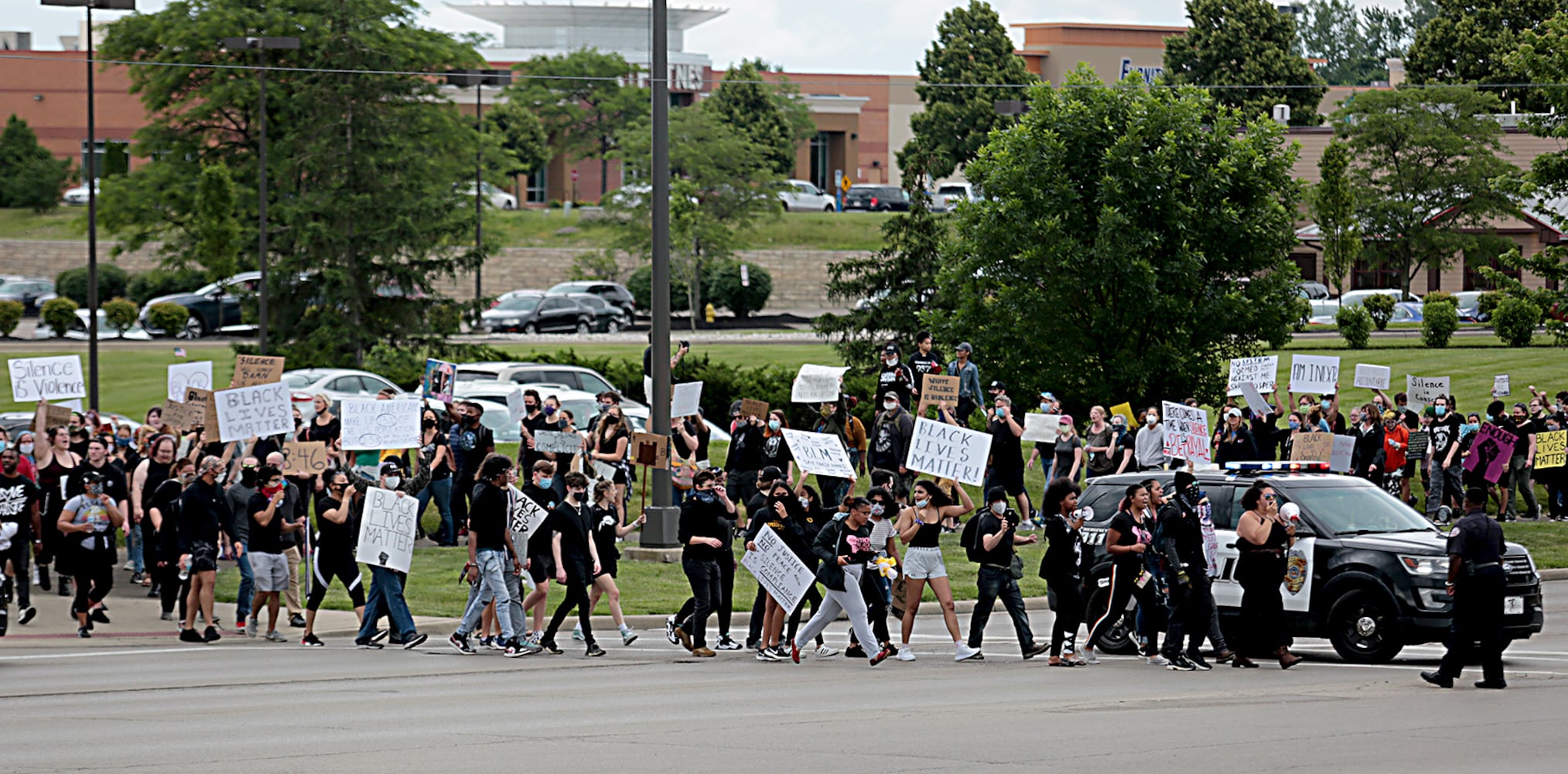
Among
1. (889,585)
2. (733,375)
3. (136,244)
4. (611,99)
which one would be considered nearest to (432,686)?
(889,585)

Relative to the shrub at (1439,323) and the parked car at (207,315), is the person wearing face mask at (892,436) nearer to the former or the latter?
the shrub at (1439,323)

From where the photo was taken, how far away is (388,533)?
53.6 feet

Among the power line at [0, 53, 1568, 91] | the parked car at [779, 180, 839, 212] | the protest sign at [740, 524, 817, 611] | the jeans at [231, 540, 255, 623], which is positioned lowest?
the jeans at [231, 540, 255, 623]

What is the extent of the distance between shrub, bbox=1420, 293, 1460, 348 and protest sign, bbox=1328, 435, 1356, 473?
2674 cm

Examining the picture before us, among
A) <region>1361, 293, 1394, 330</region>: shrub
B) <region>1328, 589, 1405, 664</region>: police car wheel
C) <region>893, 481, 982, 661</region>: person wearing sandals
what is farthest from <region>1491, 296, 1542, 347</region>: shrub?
<region>893, 481, 982, 661</region>: person wearing sandals

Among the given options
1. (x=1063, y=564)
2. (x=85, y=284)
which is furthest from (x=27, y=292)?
(x=1063, y=564)

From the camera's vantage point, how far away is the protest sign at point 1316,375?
25.6 m

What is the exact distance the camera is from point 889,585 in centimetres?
1662

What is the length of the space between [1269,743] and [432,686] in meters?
6.37

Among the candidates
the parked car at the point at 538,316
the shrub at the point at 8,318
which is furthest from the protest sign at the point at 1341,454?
the shrub at the point at 8,318

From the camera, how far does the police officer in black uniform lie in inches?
528

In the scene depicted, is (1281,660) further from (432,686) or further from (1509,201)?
(1509,201)

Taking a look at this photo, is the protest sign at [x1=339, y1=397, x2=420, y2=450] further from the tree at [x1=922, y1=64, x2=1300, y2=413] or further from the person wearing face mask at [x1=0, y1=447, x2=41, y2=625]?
the tree at [x1=922, y1=64, x2=1300, y2=413]

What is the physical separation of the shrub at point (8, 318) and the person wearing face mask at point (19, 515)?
42.8m
